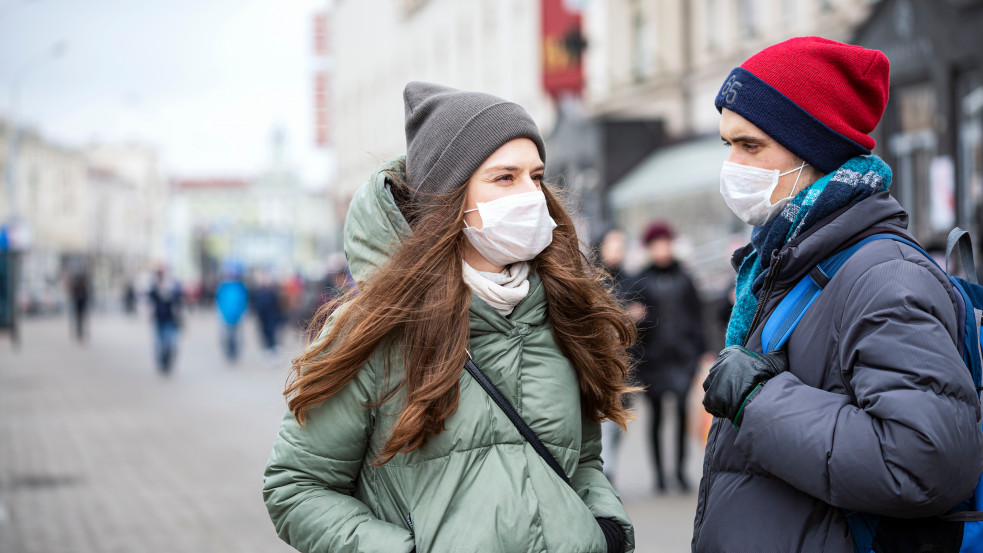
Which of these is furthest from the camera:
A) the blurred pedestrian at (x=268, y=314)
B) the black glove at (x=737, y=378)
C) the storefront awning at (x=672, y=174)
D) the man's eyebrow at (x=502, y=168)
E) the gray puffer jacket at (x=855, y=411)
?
the blurred pedestrian at (x=268, y=314)

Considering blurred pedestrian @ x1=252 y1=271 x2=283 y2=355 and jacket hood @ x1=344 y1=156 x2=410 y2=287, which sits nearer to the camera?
jacket hood @ x1=344 y1=156 x2=410 y2=287

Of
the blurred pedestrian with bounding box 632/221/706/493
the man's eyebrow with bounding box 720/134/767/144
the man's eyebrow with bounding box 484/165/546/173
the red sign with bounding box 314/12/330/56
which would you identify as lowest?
the blurred pedestrian with bounding box 632/221/706/493

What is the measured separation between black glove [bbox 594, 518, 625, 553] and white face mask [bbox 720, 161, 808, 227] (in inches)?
32.1

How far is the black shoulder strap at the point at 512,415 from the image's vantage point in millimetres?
2338

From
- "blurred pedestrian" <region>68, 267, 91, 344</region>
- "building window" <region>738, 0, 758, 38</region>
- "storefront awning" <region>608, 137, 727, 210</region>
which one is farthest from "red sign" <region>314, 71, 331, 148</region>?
"building window" <region>738, 0, 758, 38</region>

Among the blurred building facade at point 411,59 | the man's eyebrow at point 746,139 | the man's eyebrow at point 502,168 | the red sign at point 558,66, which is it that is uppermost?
the blurred building facade at point 411,59

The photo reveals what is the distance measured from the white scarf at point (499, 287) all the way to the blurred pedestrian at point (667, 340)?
17.2 ft

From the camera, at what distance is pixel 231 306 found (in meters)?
21.3

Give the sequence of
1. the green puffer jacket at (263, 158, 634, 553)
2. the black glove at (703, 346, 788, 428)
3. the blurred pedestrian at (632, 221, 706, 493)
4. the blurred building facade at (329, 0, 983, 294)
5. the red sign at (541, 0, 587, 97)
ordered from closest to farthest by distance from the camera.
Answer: the black glove at (703, 346, 788, 428), the green puffer jacket at (263, 158, 634, 553), the blurred pedestrian at (632, 221, 706, 493), the blurred building facade at (329, 0, 983, 294), the red sign at (541, 0, 587, 97)

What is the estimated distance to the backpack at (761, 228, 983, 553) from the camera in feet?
6.65

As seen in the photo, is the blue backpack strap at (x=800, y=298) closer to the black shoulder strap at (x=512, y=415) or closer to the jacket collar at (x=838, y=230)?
the jacket collar at (x=838, y=230)

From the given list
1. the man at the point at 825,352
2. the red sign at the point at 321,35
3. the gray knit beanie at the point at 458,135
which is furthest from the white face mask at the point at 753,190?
the red sign at the point at 321,35

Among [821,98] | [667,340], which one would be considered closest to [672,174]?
[667,340]

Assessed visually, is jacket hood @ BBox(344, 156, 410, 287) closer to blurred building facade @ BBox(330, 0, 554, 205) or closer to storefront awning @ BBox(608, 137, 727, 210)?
storefront awning @ BBox(608, 137, 727, 210)
